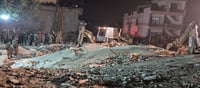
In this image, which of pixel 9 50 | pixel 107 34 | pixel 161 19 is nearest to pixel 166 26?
pixel 161 19

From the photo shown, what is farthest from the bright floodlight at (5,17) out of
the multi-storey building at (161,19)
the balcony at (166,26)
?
the balcony at (166,26)

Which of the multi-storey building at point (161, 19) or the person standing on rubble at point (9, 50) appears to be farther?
the multi-storey building at point (161, 19)

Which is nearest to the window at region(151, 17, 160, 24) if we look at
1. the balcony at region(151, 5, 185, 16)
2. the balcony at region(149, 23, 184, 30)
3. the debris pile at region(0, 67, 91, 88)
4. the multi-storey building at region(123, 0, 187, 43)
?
the multi-storey building at region(123, 0, 187, 43)

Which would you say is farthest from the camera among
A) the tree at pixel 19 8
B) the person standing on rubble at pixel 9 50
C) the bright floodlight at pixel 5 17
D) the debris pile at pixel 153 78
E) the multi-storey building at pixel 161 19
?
the multi-storey building at pixel 161 19

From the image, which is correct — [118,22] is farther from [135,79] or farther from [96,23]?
[135,79]

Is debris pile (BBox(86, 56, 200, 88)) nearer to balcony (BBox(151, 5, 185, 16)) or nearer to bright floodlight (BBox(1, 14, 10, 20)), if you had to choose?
bright floodlight (BBox(1, 14, 10, 20))

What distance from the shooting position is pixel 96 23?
48000 mm

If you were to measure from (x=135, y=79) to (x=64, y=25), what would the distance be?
3137 centimetres

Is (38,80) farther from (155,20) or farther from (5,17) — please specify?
(155,20)

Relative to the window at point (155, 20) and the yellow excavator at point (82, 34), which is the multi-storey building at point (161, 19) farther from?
the yellow excavator at point (82, 34)

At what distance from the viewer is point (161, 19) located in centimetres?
4144

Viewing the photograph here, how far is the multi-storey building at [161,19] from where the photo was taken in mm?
40938

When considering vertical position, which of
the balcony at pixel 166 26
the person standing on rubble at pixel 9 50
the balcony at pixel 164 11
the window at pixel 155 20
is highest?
the balcony at pixel 164 11

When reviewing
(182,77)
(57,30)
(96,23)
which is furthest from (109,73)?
(96,23)
